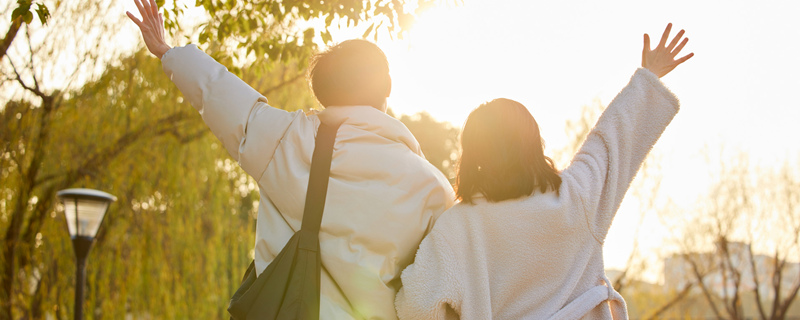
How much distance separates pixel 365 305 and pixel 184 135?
6935 mm

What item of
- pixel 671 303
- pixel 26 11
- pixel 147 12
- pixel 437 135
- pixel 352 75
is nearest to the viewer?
pixel 352 75

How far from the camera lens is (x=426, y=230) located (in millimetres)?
2070

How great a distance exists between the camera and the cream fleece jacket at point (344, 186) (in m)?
1.96

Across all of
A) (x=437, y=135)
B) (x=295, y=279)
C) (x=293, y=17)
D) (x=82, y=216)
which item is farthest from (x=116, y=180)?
(x=437, y=135)

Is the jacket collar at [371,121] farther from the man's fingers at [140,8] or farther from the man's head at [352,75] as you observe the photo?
the man's fingers at [140,8]

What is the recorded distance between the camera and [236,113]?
2.04m

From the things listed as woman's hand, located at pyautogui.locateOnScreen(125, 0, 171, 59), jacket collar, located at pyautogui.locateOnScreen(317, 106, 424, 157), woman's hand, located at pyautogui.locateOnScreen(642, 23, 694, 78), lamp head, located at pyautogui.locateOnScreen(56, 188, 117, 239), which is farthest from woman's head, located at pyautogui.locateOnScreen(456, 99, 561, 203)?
lamp head, located at pyautogui.locateOnScreen(56, 188, 117, 239)

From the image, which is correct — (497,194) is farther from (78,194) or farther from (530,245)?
(78,194)

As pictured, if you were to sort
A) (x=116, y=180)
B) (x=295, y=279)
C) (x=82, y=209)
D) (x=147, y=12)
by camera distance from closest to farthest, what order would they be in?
(x=295, y=279), (x=147, y=12), (x=82, y=209), (x=116, y=180)

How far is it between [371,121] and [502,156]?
0.42m

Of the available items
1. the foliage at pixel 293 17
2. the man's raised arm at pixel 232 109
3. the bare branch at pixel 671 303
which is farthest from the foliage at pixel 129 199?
the bare branch at pixel 671 303

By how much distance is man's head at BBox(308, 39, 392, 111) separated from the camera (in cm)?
212

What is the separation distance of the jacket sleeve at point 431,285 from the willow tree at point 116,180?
16.2 ft

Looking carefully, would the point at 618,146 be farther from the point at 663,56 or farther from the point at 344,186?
the point at 344,186
